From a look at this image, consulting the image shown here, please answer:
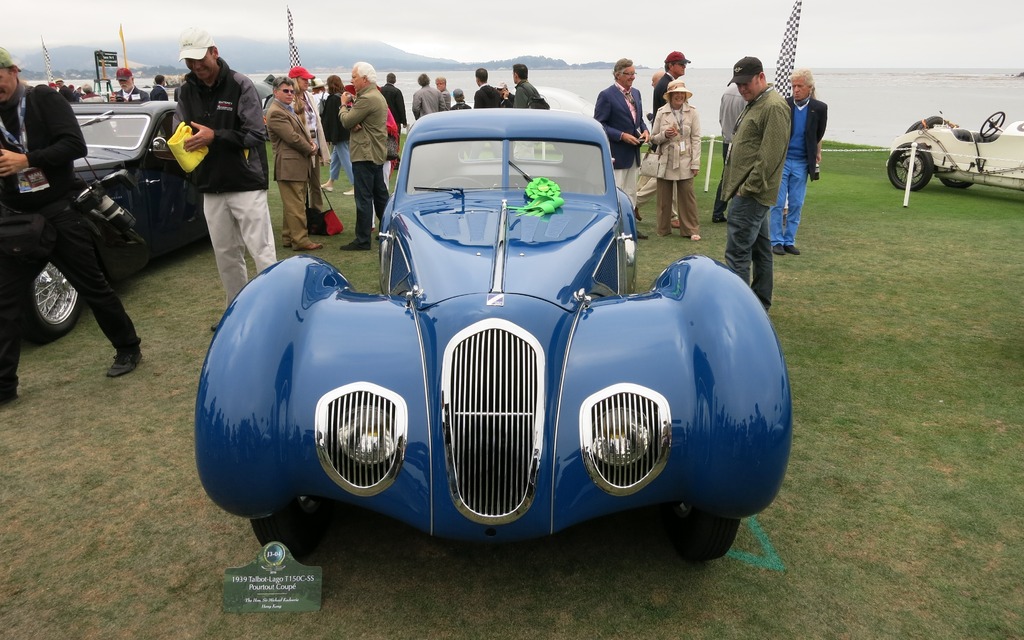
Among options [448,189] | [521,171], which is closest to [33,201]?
[448,189]

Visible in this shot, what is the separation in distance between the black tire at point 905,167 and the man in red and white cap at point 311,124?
9.54m

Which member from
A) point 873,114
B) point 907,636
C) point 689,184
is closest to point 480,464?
point 907,636

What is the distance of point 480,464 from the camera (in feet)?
7.72

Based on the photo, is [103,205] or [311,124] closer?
[103,205]

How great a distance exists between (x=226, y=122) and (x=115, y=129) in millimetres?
2858

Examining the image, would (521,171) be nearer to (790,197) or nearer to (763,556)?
(763,556)

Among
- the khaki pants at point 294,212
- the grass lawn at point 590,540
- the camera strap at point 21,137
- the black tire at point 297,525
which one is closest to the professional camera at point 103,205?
the camera strap at point 21,137

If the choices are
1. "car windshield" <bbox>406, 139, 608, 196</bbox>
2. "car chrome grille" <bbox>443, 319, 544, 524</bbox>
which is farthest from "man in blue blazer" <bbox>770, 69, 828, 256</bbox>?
"car chrome grille" <bbox>443, 319, 544, 524</bbox>

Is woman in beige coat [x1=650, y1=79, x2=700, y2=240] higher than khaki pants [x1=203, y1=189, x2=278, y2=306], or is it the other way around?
woman in beige coat [x1=650, y1=79, x2=700, y2=240]

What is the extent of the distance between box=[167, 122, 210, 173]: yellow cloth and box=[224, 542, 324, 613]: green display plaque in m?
3.13

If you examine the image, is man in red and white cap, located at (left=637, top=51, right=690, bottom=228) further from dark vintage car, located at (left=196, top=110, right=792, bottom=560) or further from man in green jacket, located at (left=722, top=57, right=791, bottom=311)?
dark vintage car, located at (left=196, top=110, right=792, bottom=560)

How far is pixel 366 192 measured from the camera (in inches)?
305

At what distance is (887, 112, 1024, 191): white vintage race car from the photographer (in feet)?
34.6

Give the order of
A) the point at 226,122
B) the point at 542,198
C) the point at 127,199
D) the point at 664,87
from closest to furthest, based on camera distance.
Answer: the point at 542,198, the point at 226,122, the point at 127,199, the point at 664,87
